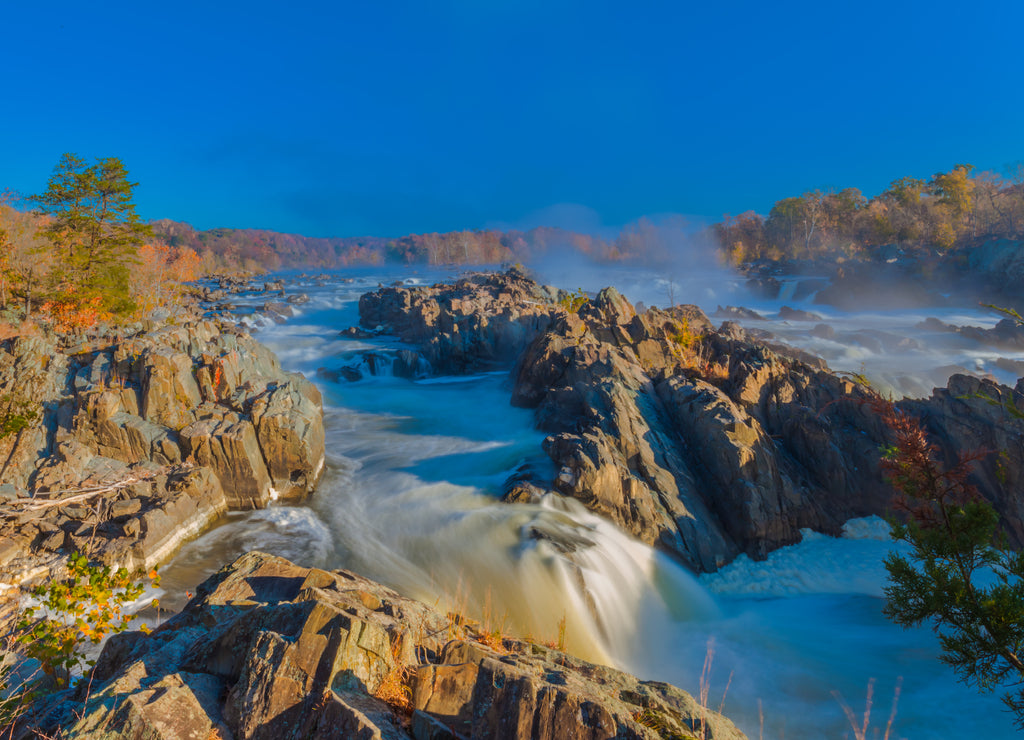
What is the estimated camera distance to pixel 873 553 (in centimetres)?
1154

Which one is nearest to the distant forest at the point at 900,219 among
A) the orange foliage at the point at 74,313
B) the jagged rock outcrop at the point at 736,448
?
the jagged rock outcrop at the point at 736,448

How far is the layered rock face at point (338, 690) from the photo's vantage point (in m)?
3.19

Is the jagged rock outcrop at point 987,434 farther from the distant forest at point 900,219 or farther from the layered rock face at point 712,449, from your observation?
the distant forest at point 900,219

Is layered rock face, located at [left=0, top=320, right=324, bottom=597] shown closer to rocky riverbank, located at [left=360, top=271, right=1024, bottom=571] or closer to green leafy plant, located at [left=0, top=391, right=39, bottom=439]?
green leafy plant, located at [left=0, top=391, right=39, bottom=439]

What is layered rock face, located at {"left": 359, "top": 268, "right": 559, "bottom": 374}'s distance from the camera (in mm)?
26906

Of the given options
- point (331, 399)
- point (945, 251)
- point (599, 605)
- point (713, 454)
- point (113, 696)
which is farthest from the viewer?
point (945, 251)

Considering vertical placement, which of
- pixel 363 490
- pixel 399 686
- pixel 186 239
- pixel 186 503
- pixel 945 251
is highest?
pixel 186 239

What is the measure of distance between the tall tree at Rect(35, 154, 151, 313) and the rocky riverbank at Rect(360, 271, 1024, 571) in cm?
1855

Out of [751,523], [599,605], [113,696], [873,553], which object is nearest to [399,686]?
[113,696]

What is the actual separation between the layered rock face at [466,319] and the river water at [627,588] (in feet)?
40.3

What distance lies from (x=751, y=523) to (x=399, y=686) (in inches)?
419

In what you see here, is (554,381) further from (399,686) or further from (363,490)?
(399,686)

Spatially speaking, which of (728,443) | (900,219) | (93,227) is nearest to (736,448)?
(728,443)

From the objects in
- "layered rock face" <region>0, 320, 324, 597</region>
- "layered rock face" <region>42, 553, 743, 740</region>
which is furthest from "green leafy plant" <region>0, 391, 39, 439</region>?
"layered rock face" <region>42, 553, 743, 740</region>
